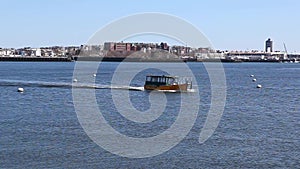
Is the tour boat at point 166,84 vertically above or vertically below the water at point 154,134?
above

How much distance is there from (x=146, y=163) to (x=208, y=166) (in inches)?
110

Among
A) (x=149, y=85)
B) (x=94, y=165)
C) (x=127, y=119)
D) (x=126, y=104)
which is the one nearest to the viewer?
(x=94, y=165)

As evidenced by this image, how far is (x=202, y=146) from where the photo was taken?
2888 cm

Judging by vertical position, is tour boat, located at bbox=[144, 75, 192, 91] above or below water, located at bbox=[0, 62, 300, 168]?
above

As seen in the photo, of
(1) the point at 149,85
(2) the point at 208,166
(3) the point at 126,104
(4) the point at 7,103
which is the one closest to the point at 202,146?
(2) the point at 208,166

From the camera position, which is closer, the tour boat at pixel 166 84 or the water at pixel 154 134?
the water at pixel 154 134

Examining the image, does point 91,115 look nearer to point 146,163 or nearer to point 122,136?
point 122,136

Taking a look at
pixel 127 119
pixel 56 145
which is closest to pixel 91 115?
pixel 127 119

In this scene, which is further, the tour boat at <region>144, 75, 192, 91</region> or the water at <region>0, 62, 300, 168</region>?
the tour boat at <region>144, 75, 192, 91</region>

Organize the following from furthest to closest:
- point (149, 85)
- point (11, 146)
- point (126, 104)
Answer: point (149, 85)
point (126, 104)
point (11, 146)

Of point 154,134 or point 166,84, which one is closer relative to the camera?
point 154,134

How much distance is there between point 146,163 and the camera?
82.9 feet

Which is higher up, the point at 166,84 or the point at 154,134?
the point at 166,84

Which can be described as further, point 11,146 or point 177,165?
point 11,146
